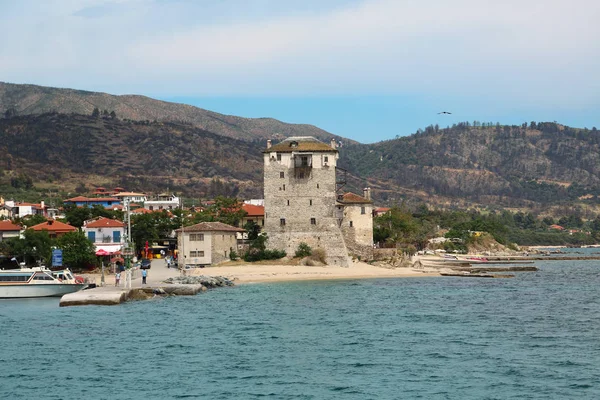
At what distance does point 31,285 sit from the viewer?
5781 centimetres

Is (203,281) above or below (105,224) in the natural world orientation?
below

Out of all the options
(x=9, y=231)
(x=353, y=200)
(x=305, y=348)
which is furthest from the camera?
(x=353, y=200)

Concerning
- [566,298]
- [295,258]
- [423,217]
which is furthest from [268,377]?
[423,217]

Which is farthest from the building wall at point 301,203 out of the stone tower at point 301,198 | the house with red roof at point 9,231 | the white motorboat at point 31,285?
the house with red roof at point 9,231

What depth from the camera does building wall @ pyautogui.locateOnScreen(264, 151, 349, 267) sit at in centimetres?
7931

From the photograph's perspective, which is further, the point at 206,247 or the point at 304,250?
the point at 304,250

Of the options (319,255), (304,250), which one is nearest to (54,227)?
(304,250)

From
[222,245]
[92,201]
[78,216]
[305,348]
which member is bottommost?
[305,348]

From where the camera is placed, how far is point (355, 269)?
261ft

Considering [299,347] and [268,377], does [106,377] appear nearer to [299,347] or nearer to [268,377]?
[268,377]

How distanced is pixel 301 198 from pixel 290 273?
8.71m

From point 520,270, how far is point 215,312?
55180 mm

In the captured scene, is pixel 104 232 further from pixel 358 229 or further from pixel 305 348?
pixel 305 348

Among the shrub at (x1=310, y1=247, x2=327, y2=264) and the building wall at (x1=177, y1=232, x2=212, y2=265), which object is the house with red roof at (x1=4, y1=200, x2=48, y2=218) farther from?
the shrub at (x1=310, y1=247, x2=327, y2=264)
